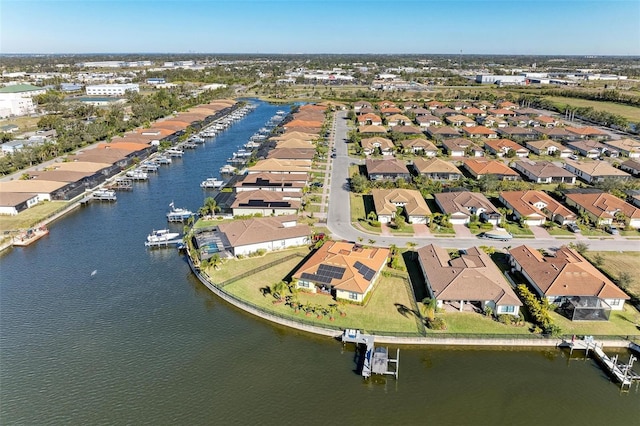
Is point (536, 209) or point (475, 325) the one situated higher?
point (536, 209)

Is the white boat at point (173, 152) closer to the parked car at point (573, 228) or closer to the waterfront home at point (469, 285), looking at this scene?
the waterfront home at point (469, 285)

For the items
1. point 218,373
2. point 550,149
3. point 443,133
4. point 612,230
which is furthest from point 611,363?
point 443,133

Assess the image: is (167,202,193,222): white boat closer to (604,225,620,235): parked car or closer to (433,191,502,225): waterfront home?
(433,191,502,225): waterfront home

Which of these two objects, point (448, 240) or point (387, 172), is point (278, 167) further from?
point (448, 240)

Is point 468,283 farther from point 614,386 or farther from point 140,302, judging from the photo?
point 140,302

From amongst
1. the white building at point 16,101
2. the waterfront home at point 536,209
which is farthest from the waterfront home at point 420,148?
the white building at point 16,101

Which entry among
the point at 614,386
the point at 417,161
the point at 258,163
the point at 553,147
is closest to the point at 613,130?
the point at 553,147
